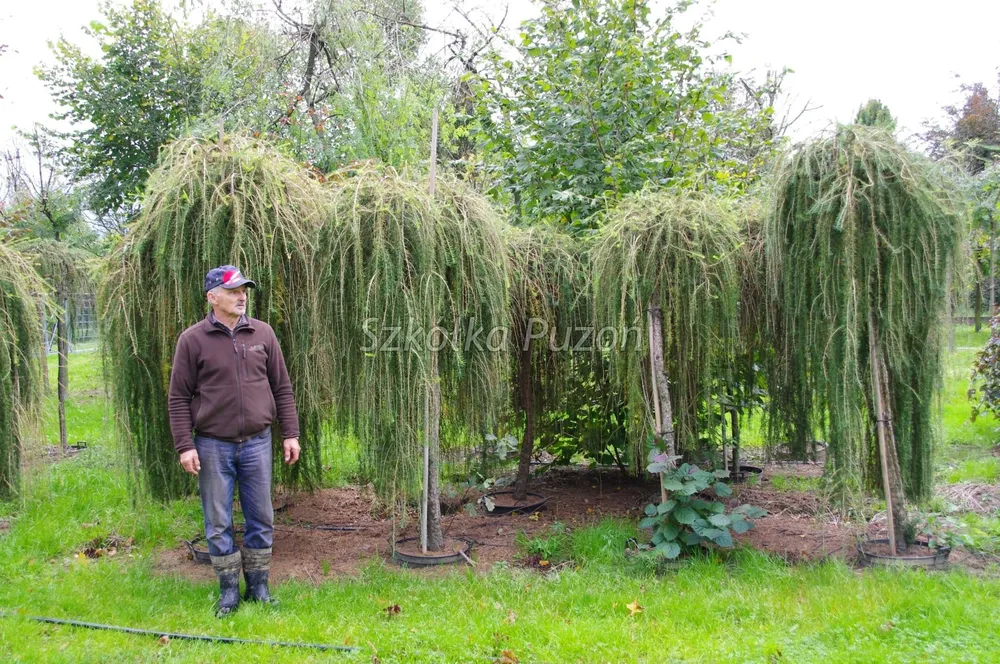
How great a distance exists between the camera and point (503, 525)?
509 cm

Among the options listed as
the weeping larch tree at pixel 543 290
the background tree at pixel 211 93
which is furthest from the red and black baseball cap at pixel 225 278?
the background tree at pixel 211 93

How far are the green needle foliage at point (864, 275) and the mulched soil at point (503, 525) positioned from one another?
583mm

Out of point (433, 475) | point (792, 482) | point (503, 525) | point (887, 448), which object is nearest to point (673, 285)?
point (887, 448)

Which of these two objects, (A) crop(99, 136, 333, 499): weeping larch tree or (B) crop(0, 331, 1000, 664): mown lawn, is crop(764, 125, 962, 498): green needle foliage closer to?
(B) crop(0, 331, 1000, 664): mown lawn

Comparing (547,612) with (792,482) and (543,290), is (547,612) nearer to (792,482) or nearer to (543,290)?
(543,290)

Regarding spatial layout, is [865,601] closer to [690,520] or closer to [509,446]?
[690,520]

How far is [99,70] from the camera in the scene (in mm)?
9688

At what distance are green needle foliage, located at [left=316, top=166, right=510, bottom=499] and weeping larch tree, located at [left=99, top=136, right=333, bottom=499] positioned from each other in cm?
18

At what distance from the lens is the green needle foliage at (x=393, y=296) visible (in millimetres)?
4094

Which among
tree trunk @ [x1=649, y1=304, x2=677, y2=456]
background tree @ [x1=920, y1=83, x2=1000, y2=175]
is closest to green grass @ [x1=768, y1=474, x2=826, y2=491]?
tree trunk @ [x1=649, y1=304, x2=677, y2=456]

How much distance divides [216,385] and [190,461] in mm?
405

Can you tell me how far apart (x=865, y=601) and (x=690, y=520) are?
977 mm

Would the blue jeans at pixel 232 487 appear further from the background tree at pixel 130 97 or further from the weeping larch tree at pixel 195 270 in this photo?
the background tree at pixel 130 97

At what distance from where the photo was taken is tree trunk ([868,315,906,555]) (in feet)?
12.7
